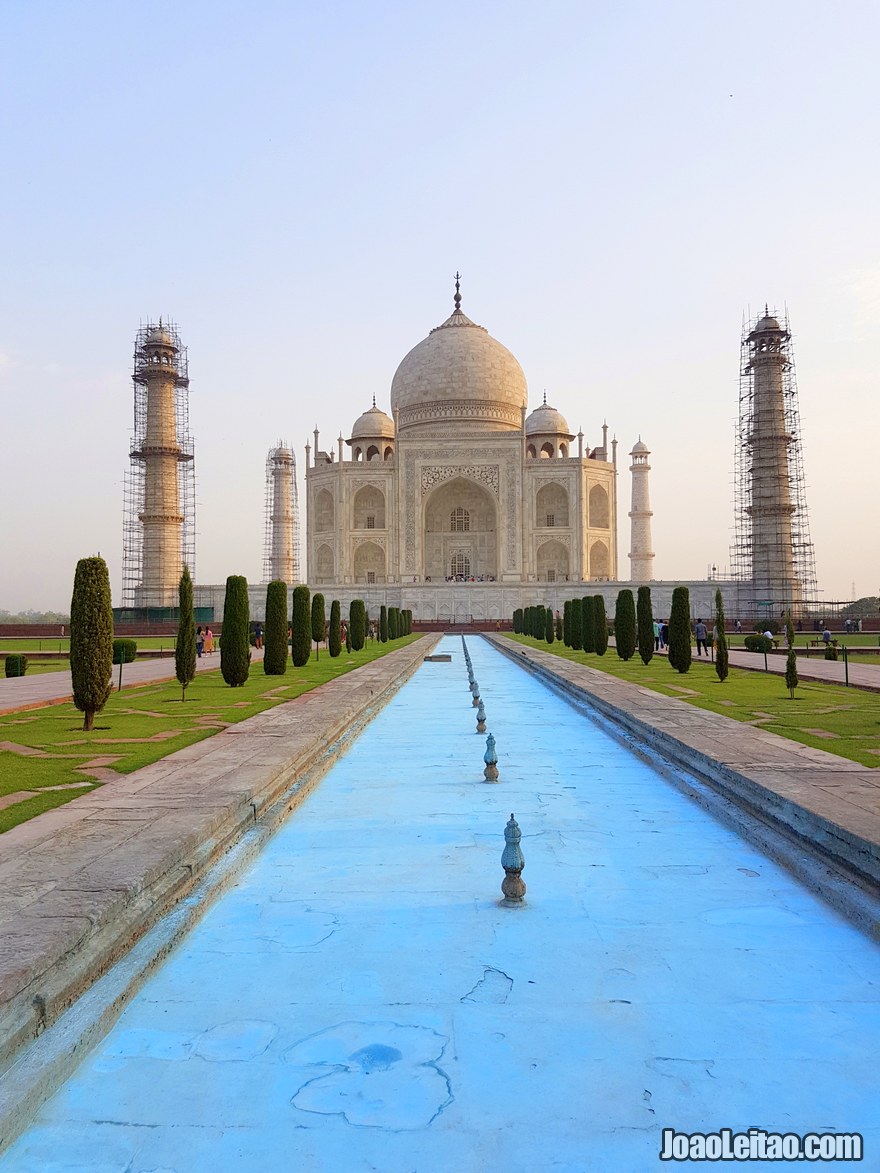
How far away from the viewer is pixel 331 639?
17.5m

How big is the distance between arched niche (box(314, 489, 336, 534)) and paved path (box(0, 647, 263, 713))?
21.7 m

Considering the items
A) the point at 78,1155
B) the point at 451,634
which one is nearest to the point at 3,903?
the point at 78,1155

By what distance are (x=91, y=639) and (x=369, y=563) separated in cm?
3112

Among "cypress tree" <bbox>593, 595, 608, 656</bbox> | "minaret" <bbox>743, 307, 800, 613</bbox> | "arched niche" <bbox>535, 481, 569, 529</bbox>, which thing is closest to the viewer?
"cypress tree" <bbox>593, 595, 608, 656</bbox>

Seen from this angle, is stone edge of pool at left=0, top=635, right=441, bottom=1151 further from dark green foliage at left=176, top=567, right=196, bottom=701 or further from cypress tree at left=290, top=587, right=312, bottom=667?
cypress tree at left=290, top=587, right=312, bottom=667

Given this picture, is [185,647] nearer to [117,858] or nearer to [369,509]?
[117,858]

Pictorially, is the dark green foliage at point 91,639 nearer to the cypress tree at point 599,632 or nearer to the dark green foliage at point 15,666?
the dark green foliage at point 15,666

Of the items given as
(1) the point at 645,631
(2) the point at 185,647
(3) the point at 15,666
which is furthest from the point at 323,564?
(2) the point at 185,647

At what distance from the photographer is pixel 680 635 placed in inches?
501

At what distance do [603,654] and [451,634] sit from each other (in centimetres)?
1328

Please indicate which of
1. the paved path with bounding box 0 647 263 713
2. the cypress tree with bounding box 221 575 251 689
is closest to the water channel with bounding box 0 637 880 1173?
the paved path with bounding box 0 647 263 713

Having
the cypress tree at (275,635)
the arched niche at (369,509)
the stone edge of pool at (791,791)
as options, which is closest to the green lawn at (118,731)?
the cypress tree at (275,635)

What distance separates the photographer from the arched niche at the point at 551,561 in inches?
1475

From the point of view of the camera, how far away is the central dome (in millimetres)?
38625
